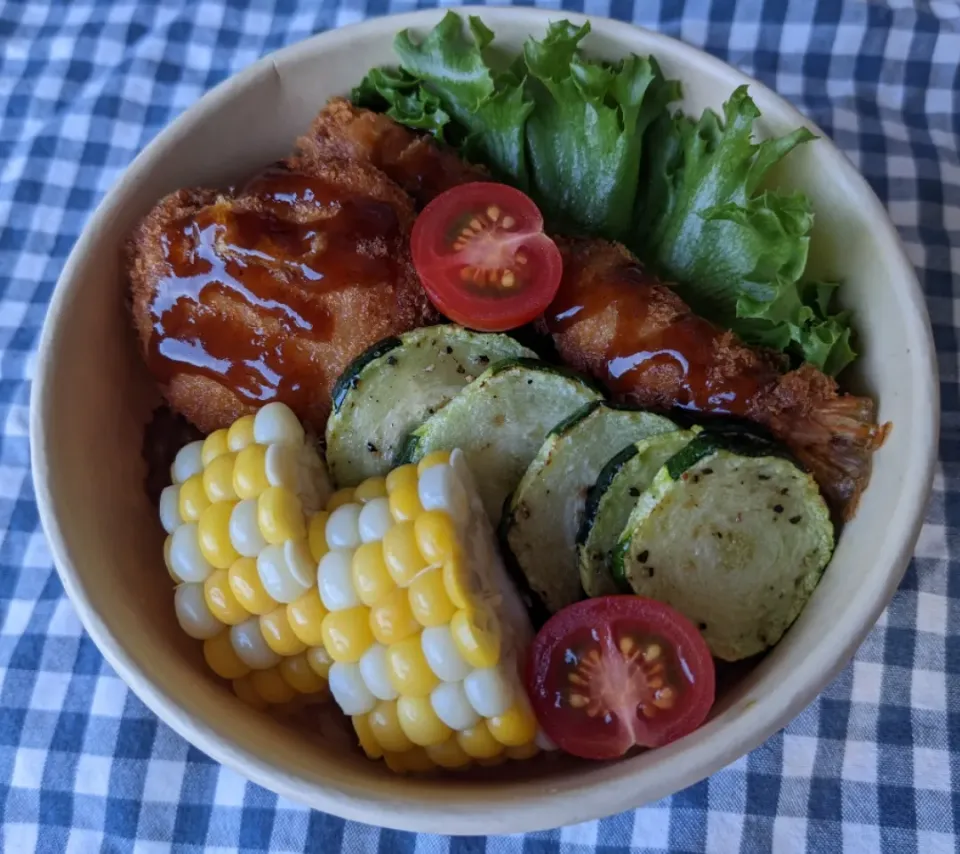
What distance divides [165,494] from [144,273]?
44 cm

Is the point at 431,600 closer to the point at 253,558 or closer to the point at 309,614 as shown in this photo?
the point at 309,614

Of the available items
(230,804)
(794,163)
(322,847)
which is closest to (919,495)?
(794,163)

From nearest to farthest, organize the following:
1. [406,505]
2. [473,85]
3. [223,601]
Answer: [406,505] < [223,601] < [473,85]

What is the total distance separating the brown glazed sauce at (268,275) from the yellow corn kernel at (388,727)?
614mm

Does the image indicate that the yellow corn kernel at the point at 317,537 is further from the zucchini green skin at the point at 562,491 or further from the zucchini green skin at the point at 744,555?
the zucchini green skin at the point at 744,555

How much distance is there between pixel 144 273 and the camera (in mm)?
1883

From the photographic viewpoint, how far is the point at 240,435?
1779mm

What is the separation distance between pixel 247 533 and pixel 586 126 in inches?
41.2

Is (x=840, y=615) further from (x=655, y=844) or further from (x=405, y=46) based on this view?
(x=405, y=46)

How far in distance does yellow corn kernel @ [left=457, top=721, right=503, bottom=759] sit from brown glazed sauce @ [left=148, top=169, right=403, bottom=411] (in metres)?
0.71

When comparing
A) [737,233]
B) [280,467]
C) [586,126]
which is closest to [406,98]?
[586,126]

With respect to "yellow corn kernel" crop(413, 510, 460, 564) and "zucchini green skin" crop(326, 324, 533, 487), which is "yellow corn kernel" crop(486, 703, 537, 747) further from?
"zucchini green skin" crop(326, 324, 533, 487)

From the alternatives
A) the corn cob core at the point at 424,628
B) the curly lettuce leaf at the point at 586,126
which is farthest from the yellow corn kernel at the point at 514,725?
the curly lettuce leaf at the point at 586,126

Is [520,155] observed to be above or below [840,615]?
above
